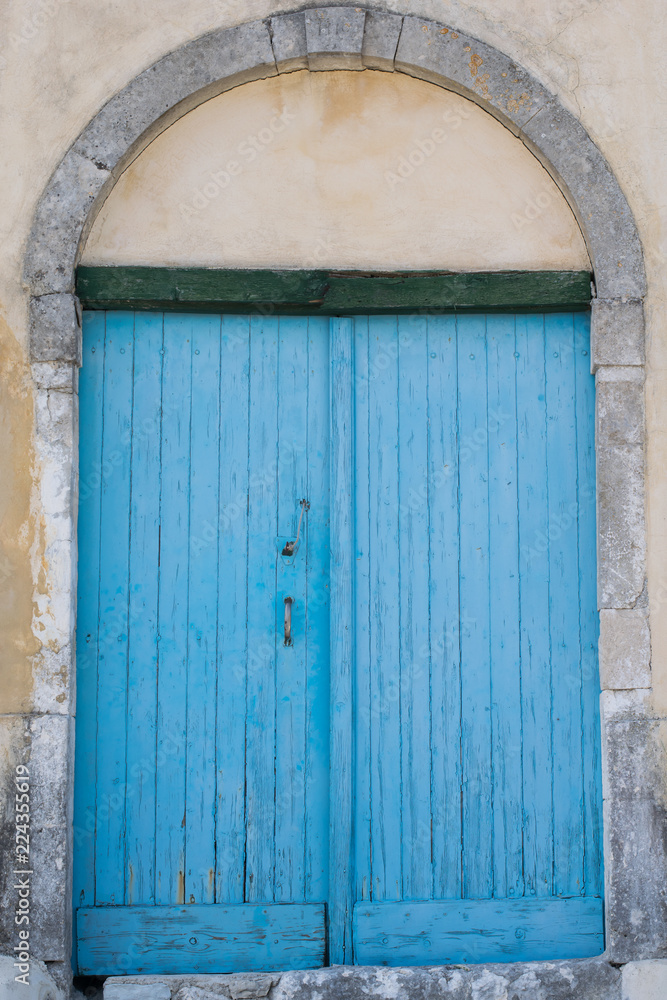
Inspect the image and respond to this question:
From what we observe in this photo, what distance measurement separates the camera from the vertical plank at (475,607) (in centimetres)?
309

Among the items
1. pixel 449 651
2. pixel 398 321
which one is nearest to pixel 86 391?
pixel 398 321

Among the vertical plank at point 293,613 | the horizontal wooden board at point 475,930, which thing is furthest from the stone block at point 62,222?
the horizontal wooden board at point 475,930

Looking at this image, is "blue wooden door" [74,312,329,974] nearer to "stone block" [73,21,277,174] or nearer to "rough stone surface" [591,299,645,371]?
"stone block" [73,21,277,174]

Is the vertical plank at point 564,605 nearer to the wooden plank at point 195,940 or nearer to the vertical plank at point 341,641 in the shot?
the vertical plank at point 341,641

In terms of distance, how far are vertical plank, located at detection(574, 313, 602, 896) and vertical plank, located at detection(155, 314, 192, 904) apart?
158 centimetres

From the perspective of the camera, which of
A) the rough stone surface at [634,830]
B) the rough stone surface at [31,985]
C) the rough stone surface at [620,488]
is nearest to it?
the rough stone surface at [31,985]

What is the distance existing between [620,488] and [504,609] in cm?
65

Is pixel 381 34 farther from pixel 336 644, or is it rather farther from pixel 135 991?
pixel 135 991

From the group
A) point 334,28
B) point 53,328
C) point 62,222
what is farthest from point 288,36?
point 53,328

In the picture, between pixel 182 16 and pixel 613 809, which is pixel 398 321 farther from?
pixel 613 809

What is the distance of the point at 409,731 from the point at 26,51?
3.07 meters

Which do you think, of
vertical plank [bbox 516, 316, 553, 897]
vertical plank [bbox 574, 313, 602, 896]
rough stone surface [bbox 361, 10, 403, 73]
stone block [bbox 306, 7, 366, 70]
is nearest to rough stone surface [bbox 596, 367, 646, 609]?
vertical plank [bbox 574, 313, 602, 896]

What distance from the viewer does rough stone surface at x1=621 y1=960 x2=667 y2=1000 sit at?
2.84 meters

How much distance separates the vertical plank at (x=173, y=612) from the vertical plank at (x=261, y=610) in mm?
257
